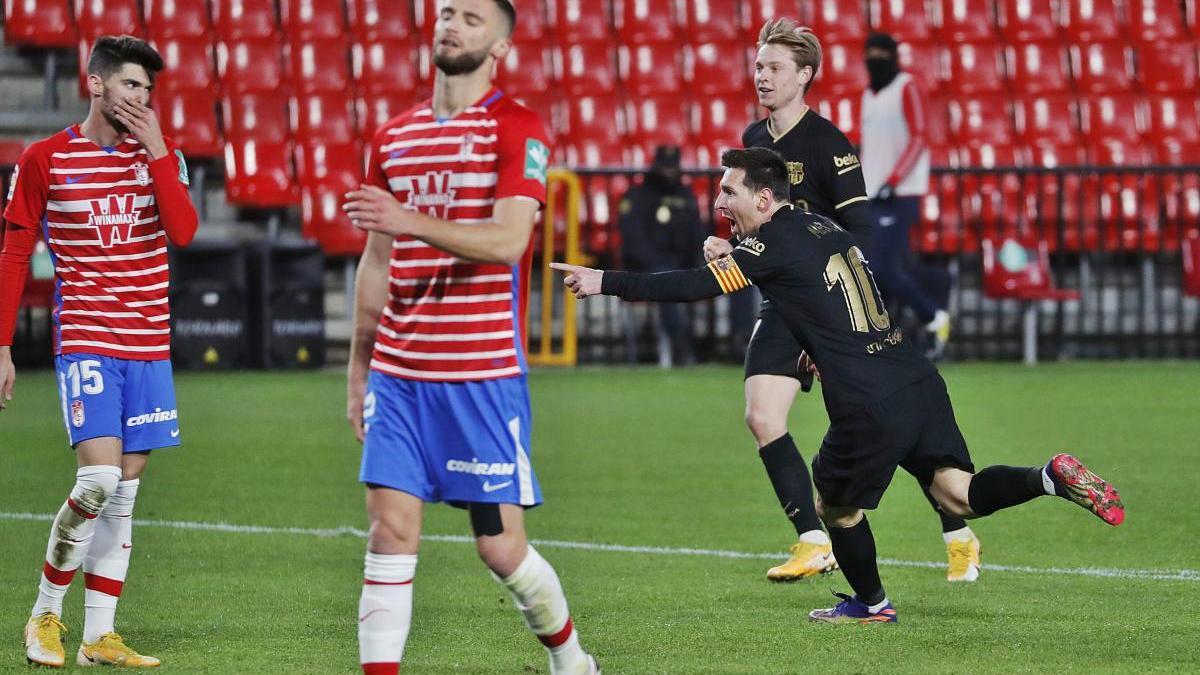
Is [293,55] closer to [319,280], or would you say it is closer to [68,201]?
[319,280]

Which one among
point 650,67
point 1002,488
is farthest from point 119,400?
point 650,67

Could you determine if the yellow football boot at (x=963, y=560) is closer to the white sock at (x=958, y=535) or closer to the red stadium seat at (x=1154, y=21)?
the white sock at (x=958, y=535)

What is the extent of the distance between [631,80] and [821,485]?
46.0 feet

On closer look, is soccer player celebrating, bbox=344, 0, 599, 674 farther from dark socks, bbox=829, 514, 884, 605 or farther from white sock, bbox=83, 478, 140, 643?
dark socks, bbox=829, 514, 884, 605

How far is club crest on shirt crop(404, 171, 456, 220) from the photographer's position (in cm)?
469

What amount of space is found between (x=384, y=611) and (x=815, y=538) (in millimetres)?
2856

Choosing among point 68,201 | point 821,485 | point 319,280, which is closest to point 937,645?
point 821,485

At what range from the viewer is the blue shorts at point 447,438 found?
4684mm

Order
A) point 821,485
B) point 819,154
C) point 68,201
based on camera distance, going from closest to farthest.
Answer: point 68,201 < point 821,485 < point 819,154

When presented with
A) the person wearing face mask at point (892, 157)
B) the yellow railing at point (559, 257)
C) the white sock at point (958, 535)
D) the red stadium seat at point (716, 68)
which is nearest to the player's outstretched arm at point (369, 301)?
the white sock at point (958, 535)

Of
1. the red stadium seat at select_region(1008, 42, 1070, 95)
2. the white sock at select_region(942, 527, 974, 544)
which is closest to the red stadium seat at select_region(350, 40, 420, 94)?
the red stadium seat at select_region(1008, 42, 1070, 95)

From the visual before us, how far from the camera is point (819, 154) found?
722 cm

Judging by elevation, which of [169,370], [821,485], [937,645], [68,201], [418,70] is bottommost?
[937,645]

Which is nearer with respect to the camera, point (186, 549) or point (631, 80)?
point (186, 549)
